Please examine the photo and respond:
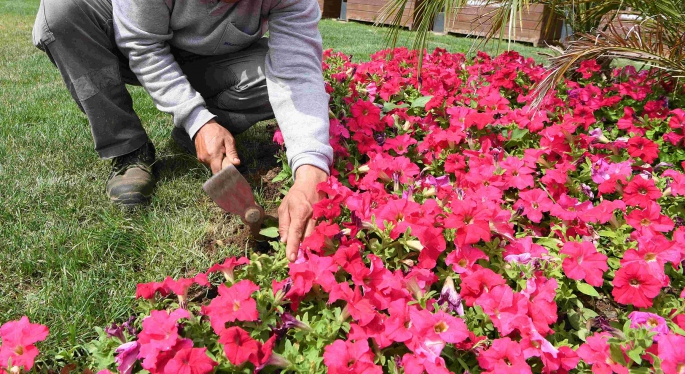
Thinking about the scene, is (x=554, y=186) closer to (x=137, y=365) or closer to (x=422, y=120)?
(x=422, y=120)

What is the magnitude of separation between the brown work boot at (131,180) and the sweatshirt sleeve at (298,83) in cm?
59

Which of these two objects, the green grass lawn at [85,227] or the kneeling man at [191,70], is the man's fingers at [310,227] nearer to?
the kneeling man at [191,70]

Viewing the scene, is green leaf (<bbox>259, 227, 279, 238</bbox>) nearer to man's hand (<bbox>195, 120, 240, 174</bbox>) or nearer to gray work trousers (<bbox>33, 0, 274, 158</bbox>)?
man's hand (<bbox>195, 120, 240, 174</bbox>)

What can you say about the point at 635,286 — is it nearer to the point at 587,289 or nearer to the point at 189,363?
the point at 587,289

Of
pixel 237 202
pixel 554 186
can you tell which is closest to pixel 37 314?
pixel 237 202

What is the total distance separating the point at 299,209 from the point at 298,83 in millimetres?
576

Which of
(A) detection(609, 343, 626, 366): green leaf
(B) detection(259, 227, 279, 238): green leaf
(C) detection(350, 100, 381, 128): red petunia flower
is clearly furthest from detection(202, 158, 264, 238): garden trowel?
(A) detection(609, 343, 626, 366): green leaf

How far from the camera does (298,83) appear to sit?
1.84 m

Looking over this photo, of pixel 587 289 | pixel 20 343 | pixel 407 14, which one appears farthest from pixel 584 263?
pixel 407 14

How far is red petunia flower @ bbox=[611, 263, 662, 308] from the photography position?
1.28 m

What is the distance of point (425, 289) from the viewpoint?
1343mm

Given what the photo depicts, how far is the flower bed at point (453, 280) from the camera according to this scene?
43.0 inches

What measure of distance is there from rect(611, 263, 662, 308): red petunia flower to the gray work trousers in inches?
59.0

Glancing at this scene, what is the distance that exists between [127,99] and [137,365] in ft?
4.20
